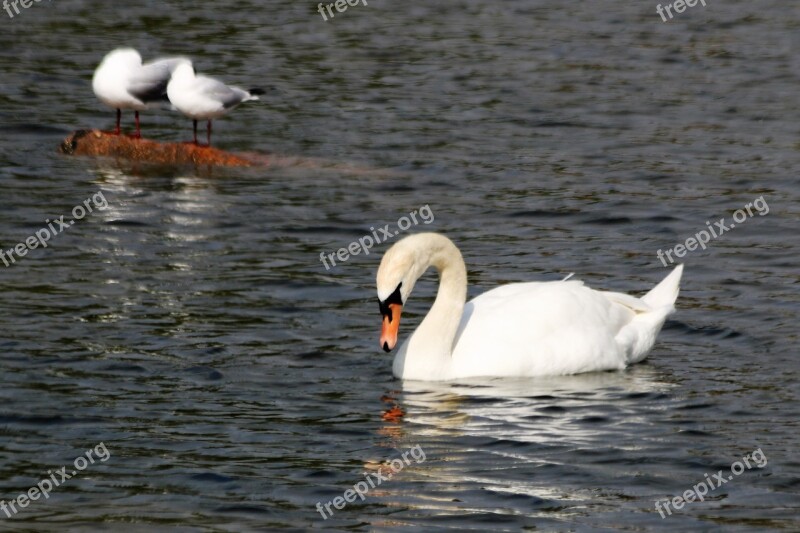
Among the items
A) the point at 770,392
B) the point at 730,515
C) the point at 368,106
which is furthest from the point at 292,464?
the point at 368,106

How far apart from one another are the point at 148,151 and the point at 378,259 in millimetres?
4265

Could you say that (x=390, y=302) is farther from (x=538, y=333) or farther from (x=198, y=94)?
(x=198, y=94)

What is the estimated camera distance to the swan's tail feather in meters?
11.3

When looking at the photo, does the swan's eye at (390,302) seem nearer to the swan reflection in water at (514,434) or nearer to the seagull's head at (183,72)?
the swan reflection in water at (514,434)

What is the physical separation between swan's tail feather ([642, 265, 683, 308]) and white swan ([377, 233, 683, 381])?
0.86 ft

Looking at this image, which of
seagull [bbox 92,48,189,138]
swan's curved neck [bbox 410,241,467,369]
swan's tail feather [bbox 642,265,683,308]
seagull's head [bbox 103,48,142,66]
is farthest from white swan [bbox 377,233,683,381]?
seagull's head [bbox 103,48,142,66]

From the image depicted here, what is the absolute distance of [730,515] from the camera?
26.1ft

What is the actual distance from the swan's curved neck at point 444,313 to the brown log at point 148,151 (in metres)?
6.61

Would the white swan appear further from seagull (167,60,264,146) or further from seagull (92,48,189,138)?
seagull (92,48,189,138)

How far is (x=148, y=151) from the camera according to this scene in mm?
16859

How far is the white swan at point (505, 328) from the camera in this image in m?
10.4

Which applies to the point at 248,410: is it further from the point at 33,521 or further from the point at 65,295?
the point at 65,295

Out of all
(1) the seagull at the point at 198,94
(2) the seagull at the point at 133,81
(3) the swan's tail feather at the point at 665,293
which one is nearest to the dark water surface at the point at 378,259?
(3) the swan's tail feather at the point at 665,293

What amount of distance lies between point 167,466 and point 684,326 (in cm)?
450
